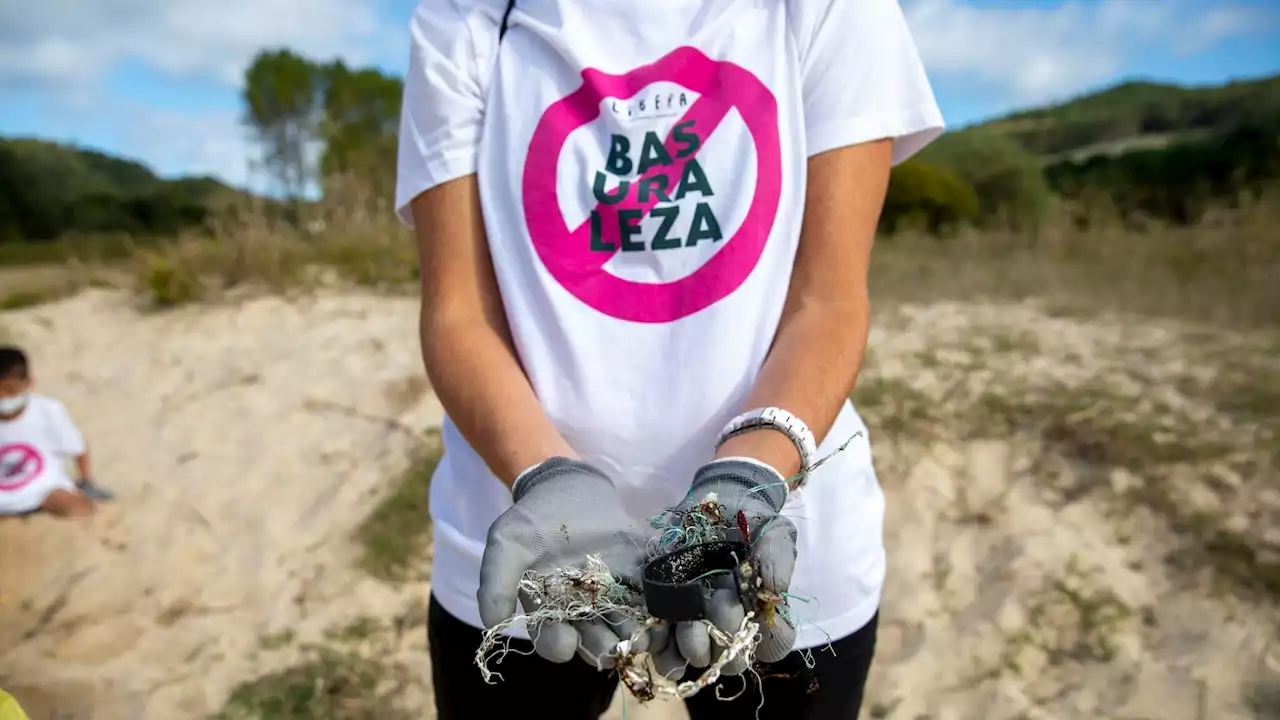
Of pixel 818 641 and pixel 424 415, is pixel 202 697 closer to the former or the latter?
pixel 424 415

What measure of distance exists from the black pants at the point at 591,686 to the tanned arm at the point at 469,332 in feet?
0.95

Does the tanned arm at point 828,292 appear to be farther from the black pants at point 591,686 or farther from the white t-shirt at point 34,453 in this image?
the white t-shirt at point 34,453

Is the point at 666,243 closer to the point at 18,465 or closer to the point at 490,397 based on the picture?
the point at 490,397

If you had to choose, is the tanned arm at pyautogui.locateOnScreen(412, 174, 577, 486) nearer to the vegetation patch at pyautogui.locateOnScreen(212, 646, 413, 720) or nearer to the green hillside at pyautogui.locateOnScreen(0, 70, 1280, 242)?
the vegetation patch at pyautogui.locateOnScreen(212, 646, 413, 720)

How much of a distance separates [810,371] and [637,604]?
34 cm

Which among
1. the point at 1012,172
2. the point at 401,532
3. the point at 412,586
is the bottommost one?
the point at 412,586

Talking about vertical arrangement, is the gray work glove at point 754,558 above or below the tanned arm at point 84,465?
above

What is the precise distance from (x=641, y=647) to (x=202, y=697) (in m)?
2.36

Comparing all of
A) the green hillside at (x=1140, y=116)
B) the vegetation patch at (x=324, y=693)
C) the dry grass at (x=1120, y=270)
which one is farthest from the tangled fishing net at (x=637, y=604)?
the green hillside at (x=1140, y=116)

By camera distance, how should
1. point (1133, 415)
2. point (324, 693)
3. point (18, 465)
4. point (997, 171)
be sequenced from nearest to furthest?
point (324, 693) < point (1133, 415) < point (18, 465) < point (997, 171)

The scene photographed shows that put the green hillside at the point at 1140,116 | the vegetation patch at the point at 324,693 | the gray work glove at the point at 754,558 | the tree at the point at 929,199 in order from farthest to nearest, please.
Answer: the green hillside at the point at 1140,116 → the tree at the point at 929,199 → the vegetation patch at the point at 324,693 → the gray work glove at the point at 754,558

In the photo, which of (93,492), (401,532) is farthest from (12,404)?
(401,532)

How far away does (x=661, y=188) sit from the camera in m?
1.08

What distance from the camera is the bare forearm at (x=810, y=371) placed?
38.6 inches
